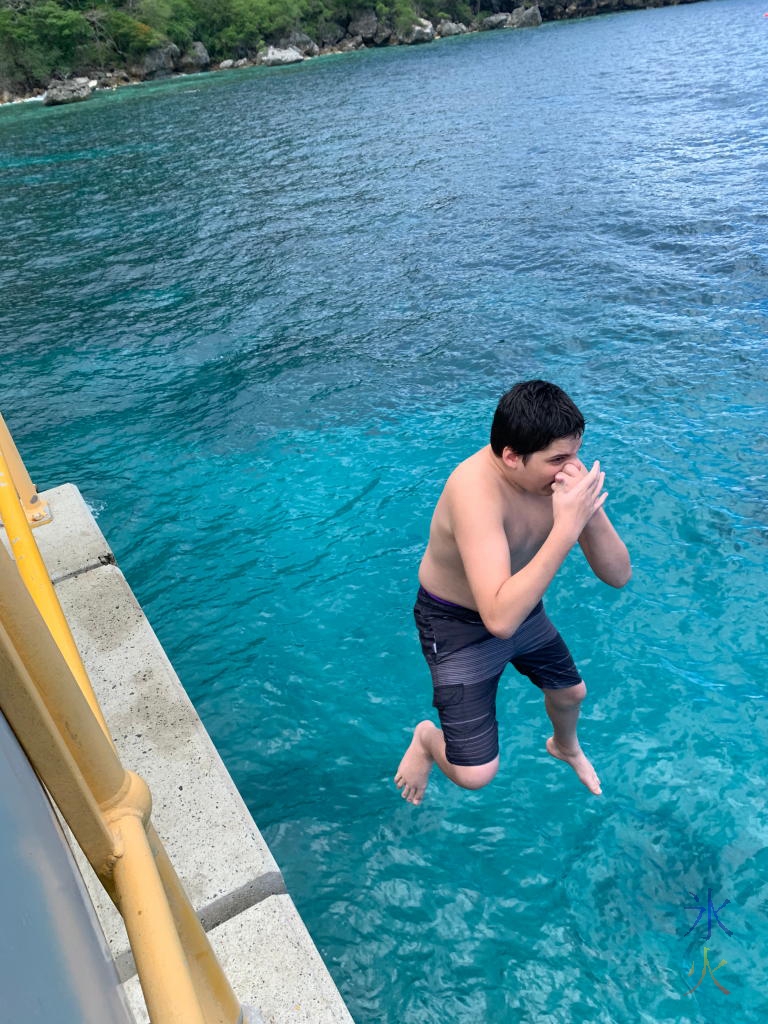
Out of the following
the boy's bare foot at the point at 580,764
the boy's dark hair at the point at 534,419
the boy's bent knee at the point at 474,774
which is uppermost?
the boy's dark hair at the point at 534,419

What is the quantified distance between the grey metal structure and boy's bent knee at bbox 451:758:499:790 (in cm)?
251

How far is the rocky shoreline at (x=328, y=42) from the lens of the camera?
195 feet

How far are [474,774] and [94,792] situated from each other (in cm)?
250

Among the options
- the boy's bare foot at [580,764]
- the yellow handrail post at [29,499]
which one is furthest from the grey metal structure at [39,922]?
the yellow handrail post at [29,499]

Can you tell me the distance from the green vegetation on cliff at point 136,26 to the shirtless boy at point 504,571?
7027 centimetres

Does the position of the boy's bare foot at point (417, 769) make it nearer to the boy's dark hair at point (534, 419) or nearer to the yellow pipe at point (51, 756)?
the boy's dark hair at point (534, 419)

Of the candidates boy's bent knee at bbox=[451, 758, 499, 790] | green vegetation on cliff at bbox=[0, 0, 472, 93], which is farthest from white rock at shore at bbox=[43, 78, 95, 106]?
boy's bent knee at bbox=[451, 758, 499, 790]

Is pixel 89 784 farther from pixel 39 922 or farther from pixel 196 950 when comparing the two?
pixel 196 950

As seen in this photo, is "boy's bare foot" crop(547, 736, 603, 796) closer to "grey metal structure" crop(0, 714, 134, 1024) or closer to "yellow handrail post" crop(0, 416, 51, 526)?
"grey metal structure" crop(0, 714, 134, 1024)

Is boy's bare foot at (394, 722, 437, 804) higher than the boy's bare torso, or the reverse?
the boy's bare torso

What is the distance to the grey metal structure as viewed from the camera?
0.85 m

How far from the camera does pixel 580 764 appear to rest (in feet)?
13.0

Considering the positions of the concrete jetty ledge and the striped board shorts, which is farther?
the striped board shorts

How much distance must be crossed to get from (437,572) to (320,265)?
A: 1021cm
